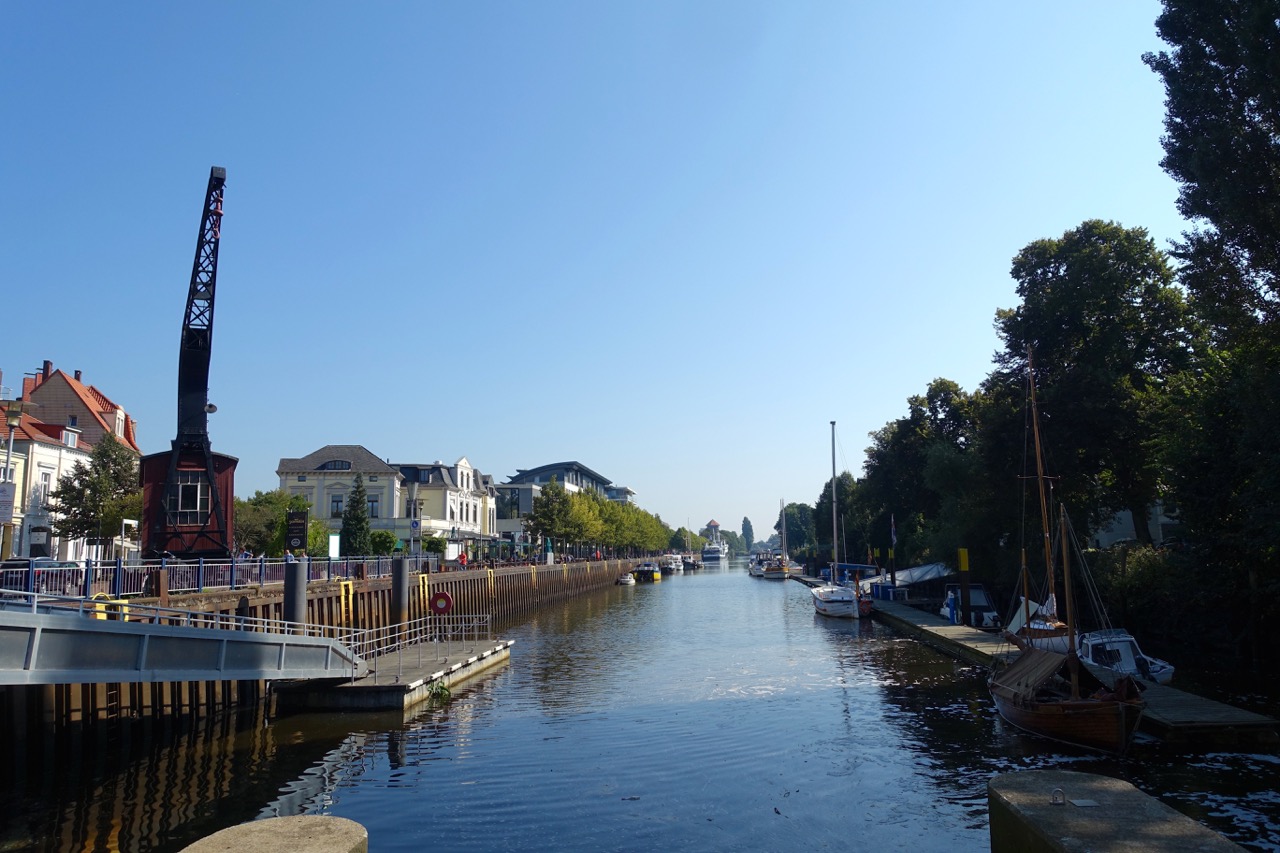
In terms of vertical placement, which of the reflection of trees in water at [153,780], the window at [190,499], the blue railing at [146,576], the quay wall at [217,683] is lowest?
the reflection of trees in water at [153,780]

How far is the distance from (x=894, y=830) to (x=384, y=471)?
77605mm

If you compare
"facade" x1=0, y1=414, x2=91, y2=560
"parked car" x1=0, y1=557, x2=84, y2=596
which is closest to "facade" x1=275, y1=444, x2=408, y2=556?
"facade" x1=0, y1=414, x2=91, y2=560

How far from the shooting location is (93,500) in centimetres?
5025

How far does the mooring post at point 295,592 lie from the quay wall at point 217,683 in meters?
1.01

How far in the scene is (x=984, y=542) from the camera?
48.6 m

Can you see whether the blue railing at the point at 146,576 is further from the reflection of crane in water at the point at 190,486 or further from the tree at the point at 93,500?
the tree at the point at 93,500

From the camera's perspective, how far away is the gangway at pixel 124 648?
12211 millimetres

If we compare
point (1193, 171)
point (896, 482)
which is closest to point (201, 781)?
point (1193, 171)

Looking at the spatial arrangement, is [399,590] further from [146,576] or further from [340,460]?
[340,460]

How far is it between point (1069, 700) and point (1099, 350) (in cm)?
3230

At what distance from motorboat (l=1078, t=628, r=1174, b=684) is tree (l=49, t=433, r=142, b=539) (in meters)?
48.2

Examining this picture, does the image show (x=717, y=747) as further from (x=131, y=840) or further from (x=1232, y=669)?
(x=1232, y=669)

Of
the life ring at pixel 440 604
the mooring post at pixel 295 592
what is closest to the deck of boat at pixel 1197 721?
the life ring at pixel 440 604

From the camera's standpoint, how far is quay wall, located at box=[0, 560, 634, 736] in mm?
17109
